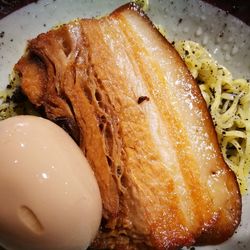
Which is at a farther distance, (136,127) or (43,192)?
(136,127)

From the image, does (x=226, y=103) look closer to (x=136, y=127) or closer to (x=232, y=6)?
(x=232, y=6)

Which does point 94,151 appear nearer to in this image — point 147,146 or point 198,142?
point 147,146

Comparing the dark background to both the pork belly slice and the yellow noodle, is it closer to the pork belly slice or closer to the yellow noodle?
the yellow noodle

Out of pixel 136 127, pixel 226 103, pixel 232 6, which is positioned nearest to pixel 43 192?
pixel 136 127

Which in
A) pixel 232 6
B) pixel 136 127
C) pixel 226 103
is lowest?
pixel 226 103

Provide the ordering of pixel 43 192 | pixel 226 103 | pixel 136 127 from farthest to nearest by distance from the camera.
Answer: pixel 226 103 < pixel 136 127 < pixel 43 192

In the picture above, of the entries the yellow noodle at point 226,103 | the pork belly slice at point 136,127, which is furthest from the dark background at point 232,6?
the pork belly slice at point 136,127
